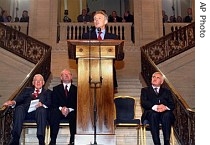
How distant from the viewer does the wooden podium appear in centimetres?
491

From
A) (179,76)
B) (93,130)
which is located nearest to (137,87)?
(179,76)

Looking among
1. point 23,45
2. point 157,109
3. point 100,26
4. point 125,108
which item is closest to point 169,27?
point 23,45

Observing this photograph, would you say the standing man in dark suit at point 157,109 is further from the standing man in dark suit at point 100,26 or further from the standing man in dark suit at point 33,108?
the standing man in dark suit at point 33,108

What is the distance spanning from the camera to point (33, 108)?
6.06 metres

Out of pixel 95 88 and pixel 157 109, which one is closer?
pixel 95 88

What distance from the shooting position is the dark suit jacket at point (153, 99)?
19.6ft

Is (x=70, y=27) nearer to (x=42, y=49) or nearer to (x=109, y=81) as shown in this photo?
(x=42, y=49)

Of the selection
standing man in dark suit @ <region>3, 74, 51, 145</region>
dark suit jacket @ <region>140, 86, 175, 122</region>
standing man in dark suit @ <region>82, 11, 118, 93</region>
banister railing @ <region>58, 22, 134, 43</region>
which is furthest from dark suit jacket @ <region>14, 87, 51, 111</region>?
banister railing @ <region>58, 22, 134, 43</region>

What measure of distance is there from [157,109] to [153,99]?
10.0 inches

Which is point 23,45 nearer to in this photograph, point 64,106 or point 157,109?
point 64,106

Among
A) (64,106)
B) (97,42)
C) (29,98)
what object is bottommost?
(64,106)

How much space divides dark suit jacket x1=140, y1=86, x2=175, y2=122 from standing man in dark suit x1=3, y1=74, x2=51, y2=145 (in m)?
1.40

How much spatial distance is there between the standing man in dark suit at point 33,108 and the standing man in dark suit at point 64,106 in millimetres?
111

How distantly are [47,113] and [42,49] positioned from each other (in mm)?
6058
